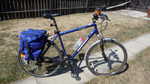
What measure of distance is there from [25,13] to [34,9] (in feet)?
1.43

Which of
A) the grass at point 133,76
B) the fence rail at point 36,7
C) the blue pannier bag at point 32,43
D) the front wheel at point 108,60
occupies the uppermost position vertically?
the fence rail at point 36,7

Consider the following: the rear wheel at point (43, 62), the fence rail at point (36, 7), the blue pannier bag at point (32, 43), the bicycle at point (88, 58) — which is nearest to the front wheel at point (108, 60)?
the bicycle at point (88, 58)

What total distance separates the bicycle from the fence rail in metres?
3.58

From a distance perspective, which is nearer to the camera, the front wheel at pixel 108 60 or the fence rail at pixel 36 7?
the front wheel at pixel 108 60

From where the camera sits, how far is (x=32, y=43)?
2285 mm

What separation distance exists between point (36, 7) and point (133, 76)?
5.15m

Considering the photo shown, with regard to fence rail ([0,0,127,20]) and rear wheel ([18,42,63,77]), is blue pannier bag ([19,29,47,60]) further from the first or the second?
fence rail ([0,0,127,20])

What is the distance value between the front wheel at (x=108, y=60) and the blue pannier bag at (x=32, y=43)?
89 centimetres

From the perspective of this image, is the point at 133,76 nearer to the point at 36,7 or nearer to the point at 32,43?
the point at 32,43

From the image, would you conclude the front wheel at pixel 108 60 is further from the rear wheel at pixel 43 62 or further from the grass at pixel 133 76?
the rear wheel at pixel 43 62

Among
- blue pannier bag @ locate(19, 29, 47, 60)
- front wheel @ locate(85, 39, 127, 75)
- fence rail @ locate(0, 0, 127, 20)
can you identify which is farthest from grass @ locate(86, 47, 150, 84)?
fence rail @ locate(0, 0, 127, 20)

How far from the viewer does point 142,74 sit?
2.87m

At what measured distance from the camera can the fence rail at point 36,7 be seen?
5.92 meters

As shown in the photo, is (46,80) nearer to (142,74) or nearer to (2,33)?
(142,74)
